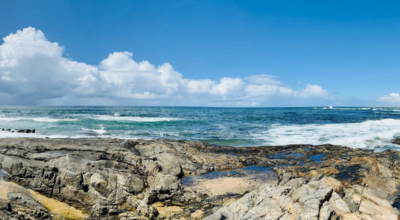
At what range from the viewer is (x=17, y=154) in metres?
12.3

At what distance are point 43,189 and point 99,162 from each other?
2.32 metres

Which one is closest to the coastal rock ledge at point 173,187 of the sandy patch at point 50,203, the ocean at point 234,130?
the sandy patch at point 50,203

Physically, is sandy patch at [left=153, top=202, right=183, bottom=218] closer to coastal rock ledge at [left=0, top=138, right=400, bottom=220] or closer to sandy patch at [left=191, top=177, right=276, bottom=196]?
coastal rock ledge at [left=0, top=138, right=400, bottom=220]

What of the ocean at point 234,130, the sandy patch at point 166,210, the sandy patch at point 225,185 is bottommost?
the sandy patch at point 166,210

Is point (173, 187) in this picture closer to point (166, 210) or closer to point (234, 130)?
point (166, 210)

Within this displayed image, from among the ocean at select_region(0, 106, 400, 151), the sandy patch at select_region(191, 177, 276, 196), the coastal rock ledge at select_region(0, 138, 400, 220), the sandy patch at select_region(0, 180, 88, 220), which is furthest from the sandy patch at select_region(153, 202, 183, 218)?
the ocean at select_region(0, 106, 400, 151)

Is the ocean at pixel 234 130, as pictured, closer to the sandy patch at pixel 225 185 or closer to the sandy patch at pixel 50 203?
the sandy patch at pixel 225 185

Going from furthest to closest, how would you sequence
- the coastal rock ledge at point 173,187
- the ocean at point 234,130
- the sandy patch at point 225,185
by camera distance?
the ocean at point 234,130 → the sandy patch at point 225,185 → the coastal rock ledge at point 173,187

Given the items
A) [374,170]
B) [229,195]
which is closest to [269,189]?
[229,195]

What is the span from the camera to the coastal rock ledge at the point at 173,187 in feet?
22.9

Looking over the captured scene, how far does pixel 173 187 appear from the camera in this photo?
955 centimetres

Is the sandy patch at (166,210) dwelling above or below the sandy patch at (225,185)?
below

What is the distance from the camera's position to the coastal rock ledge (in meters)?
6.99

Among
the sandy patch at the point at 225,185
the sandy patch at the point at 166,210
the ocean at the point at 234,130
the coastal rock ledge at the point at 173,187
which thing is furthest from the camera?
the ocean at the point at 234,130
